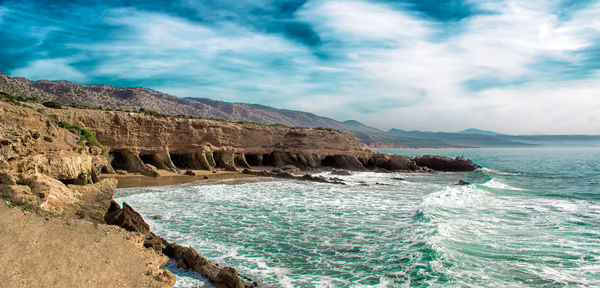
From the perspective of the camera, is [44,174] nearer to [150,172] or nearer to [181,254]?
[181,254]

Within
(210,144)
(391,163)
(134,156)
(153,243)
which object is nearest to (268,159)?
(210,144)

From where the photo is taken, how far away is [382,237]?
1068cm

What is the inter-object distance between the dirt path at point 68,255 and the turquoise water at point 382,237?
1417mm

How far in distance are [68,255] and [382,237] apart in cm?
839

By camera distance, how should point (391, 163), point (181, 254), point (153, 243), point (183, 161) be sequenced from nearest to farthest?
1. point (153, 243)
2. point (181, 254)
3. point (183, 161)
4. point (391, 163)

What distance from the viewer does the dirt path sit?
436 cm

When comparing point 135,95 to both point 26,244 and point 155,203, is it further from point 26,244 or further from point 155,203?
point 26,244

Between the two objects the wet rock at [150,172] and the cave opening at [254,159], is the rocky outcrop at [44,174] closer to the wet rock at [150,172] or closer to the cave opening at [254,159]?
the wet rock at [150,172]

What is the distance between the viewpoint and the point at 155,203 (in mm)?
15336

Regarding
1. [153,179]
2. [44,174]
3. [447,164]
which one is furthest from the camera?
[447,164]

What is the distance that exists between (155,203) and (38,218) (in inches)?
415

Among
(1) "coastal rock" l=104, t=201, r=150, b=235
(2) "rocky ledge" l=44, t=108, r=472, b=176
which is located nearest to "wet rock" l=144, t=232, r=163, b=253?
(1) "coastal rock" l=104, t=201, r=150, b=235

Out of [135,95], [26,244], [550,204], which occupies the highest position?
[135,95]

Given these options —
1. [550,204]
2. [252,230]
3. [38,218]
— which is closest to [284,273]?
[252,230]
